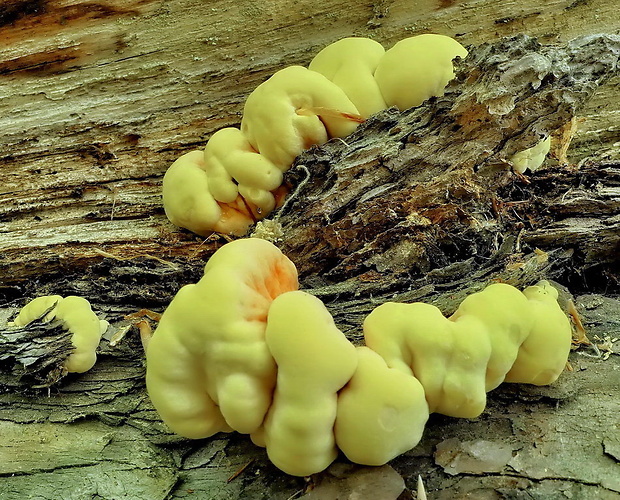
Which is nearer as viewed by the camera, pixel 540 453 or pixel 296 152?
pixel 540 453

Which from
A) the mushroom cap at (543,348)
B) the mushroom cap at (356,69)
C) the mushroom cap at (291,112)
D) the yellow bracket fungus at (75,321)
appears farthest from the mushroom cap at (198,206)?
the mushroom cap at (543,348)

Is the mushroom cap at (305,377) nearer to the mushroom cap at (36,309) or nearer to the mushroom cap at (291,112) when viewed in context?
the mushroom cap at (291,112)

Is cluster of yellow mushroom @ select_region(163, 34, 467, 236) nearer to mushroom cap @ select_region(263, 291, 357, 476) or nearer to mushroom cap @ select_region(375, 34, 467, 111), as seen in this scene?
mushroom cap @ select_region(375, 34, 467, 111)

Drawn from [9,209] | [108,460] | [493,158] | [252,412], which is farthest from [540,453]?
[9,209]

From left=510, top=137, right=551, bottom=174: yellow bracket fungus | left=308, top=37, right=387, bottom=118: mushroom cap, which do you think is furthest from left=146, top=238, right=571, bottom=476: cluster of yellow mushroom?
left=308, top=37, right=387, bottom=118: mushroom cap

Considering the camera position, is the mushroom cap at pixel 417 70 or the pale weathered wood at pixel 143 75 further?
the pale weathered wood at pixel 143 75

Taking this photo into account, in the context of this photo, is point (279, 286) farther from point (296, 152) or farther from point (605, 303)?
point (605, 303)

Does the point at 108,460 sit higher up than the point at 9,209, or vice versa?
the point at 9,209
